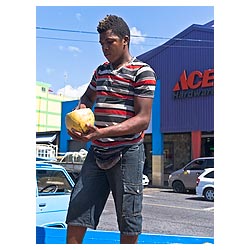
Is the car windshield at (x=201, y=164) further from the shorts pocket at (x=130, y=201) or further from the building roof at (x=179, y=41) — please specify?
the shorts pocket at (x=130, y=201)

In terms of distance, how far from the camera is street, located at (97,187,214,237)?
13.0 feet

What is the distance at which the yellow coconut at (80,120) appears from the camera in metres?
A: 1.13

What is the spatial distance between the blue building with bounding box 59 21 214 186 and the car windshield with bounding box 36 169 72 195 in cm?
512

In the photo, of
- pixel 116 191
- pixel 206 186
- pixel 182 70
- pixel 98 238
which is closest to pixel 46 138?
pixel 182 70

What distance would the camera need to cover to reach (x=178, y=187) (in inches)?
295

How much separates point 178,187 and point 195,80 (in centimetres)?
220

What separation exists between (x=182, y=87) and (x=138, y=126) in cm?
720

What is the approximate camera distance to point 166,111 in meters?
8.56

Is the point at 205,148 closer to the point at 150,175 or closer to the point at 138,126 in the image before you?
Result: the point at 150,175

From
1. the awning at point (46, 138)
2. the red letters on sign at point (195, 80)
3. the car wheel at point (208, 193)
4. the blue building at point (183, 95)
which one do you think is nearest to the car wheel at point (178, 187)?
the blue building at point (183, 95)

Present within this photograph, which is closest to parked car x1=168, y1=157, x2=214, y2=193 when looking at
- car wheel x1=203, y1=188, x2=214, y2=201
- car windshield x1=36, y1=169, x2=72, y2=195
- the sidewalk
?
car wheel x1=203, y1=188, x2=214, y2=201

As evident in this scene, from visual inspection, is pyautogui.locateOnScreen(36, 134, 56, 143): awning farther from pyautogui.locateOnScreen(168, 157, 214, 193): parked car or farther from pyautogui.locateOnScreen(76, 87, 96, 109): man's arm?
pyautogui.locateOnScreen(76, 87, 96, 109): man's arm

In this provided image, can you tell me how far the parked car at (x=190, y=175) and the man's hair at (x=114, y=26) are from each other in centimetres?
575
